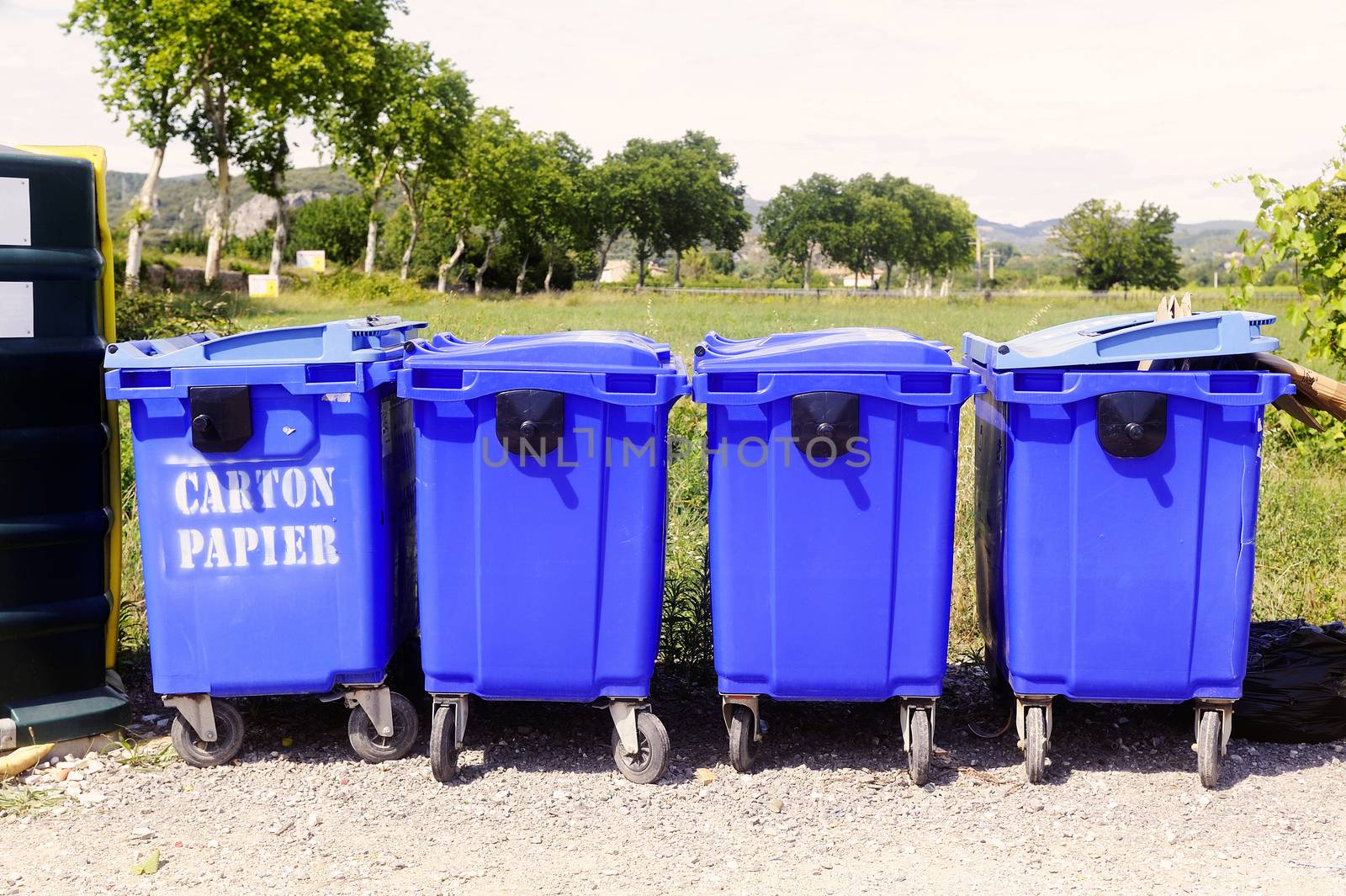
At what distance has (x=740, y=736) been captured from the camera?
3744 mm

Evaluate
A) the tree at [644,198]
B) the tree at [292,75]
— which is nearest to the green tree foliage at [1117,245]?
the tree at [644,198]

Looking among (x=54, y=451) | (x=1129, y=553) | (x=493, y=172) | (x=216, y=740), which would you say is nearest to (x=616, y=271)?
(x=493, y=172)

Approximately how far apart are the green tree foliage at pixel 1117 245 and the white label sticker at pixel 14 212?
89.3 metres

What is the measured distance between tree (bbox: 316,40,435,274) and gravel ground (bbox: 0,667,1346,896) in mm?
38002

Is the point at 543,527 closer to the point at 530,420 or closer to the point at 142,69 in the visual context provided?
the point at 530,420

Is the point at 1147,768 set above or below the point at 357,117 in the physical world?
below

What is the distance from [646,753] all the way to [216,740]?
1460 millimetres

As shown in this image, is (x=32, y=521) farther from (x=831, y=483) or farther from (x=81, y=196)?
(x=831, y=483)

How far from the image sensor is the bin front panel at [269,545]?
144 inches

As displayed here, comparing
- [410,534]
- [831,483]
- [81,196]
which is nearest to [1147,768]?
[831,483]

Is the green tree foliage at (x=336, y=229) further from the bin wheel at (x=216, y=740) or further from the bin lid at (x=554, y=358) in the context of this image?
the bin lid at (x=554, y=358)

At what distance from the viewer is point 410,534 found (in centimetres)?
426

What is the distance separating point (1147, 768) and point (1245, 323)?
151 centimetres

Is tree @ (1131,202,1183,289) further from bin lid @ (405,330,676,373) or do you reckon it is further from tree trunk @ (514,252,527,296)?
bin lid @ (405,330,676,373)
